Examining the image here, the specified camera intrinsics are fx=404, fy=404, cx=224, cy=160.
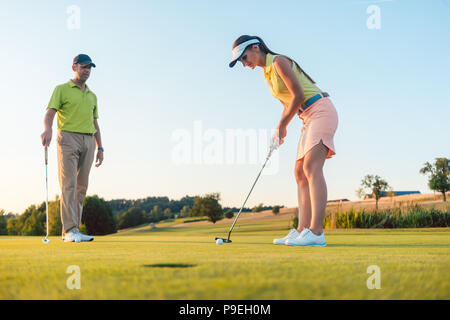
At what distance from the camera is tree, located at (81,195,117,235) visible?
96.4ft

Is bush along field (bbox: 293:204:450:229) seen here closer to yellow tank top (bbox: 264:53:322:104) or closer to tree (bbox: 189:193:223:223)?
yellow tank top (bbox: 264:53:322:104)

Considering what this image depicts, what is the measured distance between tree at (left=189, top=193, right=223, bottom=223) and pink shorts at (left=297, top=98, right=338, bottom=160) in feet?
84.8

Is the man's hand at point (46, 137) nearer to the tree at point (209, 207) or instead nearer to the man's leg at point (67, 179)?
the man's leg at point (67, 179)

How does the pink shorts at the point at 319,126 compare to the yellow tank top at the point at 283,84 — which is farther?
the yellow tank top at the point at 283,84

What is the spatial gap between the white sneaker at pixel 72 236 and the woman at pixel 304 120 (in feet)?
8.57

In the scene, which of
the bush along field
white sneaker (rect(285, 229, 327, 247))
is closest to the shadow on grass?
white sneaker (rect(285, 229, 327, 247))

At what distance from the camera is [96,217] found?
29672 mm

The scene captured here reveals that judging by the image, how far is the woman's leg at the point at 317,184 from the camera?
12.9 ft

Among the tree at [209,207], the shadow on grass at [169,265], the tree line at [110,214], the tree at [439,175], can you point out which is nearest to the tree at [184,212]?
the tree line at [110,214]

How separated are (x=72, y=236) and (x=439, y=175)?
139 feet

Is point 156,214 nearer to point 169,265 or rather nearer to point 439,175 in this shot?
point 439,175
